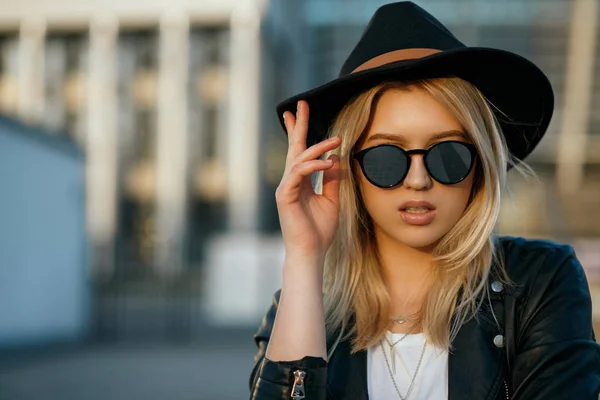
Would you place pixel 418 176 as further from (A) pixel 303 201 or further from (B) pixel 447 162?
(A) pixel 303 201

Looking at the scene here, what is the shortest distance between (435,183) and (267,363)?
523 millimetres

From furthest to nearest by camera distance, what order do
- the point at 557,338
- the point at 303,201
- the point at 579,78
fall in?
the point at 579,78, the point at 303,201, the point at 557,338

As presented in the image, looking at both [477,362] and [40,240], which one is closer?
[477,362]

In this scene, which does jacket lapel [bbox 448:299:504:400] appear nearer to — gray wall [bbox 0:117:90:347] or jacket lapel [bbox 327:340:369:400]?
jacket lapel [bbox 327:340:369:400]

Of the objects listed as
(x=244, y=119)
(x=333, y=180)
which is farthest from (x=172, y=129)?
(x=333, y=180)

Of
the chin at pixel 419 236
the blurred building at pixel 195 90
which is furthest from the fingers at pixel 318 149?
the blurred building at pixel 195 90

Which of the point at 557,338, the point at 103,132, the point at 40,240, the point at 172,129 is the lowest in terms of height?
the point at 40,240

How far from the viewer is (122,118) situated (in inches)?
Answer: 1369

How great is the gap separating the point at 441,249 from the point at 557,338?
356mm

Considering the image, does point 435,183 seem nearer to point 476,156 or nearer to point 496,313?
point 476,156

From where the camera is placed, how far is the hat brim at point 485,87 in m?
1.87

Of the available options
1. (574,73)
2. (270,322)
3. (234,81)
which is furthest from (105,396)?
(574,73)

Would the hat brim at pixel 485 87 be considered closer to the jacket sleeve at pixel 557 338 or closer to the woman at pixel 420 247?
the woman at pixel 420 247

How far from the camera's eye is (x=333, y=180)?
2080 millimetres
